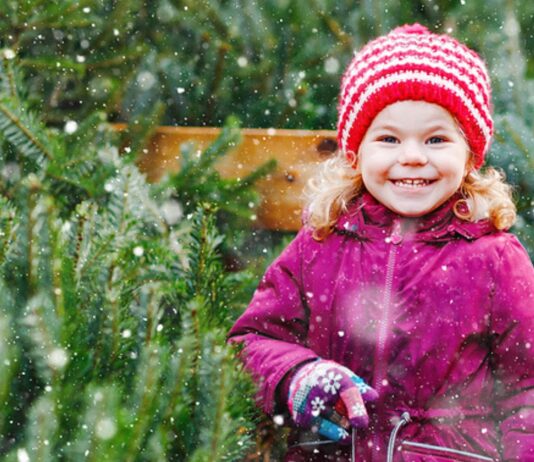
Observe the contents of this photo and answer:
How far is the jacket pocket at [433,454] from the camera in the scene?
4.94 ft

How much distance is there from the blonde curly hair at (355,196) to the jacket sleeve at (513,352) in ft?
0.40

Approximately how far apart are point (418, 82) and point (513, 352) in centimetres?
57

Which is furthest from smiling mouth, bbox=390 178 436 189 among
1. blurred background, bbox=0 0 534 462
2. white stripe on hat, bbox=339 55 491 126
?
blurred background, bbox=0 0 534 462

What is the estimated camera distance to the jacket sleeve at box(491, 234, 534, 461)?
1496 millimetres

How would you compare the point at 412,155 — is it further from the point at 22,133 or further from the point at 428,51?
the point at 22,133

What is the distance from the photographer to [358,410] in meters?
1.44

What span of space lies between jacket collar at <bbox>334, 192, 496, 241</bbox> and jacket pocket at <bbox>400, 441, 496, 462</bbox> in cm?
42

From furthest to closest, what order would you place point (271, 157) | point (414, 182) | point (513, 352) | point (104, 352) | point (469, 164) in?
point (271, 157)
point (469, 164)
point (414, 182)
point (513, 352)
point (104, 352)

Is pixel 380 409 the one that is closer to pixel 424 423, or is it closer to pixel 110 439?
pixel 424 423

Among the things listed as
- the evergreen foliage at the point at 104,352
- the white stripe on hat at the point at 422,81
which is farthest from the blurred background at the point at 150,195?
the white stripe on hat at the point at 422,81

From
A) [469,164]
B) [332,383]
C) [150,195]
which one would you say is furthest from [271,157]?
[332,383]

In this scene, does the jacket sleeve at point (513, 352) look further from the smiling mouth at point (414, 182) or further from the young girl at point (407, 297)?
the smiling mouth at point (414, 182)

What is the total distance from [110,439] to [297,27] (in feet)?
6.98

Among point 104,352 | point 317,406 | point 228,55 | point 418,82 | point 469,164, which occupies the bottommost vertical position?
point 317,406
